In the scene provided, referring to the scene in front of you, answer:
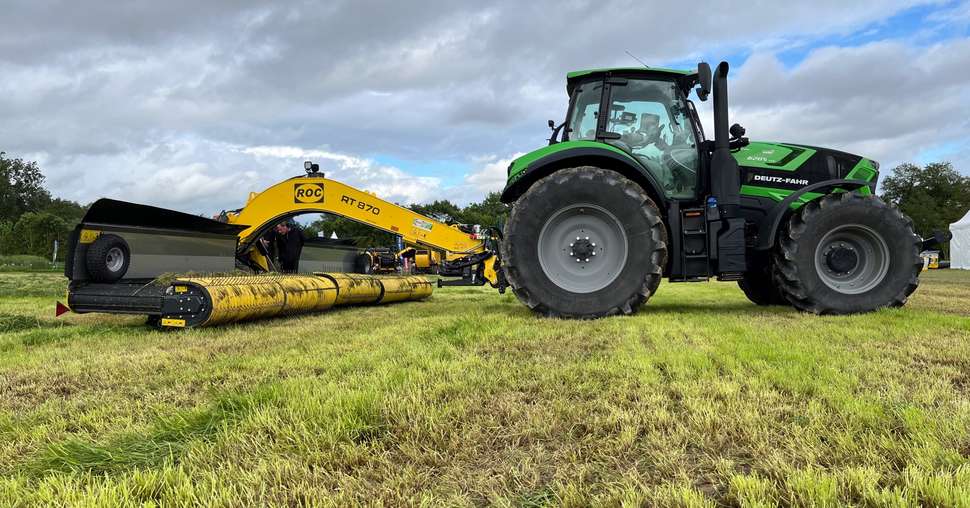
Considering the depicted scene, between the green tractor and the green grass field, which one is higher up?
the green tractor

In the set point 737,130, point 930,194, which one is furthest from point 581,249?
point 930,194

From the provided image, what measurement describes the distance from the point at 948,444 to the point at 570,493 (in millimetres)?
1172

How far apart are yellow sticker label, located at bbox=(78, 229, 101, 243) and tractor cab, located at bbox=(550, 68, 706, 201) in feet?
16.5

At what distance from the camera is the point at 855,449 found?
1563mm

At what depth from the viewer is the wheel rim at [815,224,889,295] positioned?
496cm

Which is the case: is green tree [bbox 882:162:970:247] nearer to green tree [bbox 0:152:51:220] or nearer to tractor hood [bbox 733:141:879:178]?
tractor hood [bbox 733:141:879:178]

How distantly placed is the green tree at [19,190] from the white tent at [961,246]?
78357mm

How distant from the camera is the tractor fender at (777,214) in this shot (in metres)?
4.89

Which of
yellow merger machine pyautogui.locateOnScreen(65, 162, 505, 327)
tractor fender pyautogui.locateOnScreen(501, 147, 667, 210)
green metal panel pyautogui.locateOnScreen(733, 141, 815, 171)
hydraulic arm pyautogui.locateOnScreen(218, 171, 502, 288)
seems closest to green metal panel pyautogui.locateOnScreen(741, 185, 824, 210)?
green metal panel pyautogui.locateOnScreen(733, 141, 815, 171)

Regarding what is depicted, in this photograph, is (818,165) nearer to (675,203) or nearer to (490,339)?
(675,203)

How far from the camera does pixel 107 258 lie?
5.38 metres

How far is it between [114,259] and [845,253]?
7206 millimetres

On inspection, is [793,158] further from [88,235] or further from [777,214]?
[88,235]

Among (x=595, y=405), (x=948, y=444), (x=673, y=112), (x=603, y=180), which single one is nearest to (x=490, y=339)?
(x=595, y=405)
